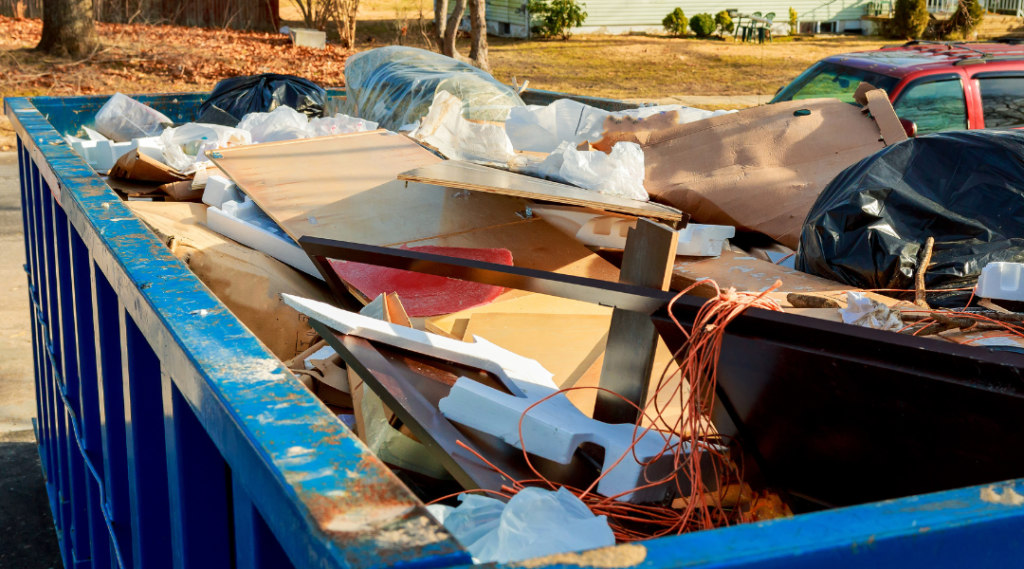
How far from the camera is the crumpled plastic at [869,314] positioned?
1.87m

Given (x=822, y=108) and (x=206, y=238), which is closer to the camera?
(x=206, y=238)

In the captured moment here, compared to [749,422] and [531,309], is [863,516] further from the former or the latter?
[531,309]

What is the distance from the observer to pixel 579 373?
2078mm

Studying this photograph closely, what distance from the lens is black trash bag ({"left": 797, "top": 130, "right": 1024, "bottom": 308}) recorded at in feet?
7.61

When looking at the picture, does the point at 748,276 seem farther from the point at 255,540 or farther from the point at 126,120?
the point at 126,120

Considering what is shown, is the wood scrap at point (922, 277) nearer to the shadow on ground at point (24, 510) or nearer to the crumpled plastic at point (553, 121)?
the crumpled plastic at point (553, 121)

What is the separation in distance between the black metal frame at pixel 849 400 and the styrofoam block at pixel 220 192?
1.68 m

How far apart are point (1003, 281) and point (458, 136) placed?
2392 millimetres

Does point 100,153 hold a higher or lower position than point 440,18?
lower

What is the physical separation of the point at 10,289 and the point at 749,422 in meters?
5.22

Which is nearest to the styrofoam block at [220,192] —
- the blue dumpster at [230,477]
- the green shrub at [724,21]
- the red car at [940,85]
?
the blue dumpster at [230,477]

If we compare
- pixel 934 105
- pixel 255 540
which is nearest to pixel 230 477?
pixel 255 540

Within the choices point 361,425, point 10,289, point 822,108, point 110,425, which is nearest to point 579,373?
point 361,425

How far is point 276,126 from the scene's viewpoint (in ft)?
12.6
